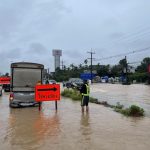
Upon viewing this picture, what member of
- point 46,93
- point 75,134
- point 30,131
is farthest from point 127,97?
point 75,134

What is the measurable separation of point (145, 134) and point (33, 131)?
3789 millimetres

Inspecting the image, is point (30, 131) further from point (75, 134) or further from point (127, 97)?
point (127, 97)

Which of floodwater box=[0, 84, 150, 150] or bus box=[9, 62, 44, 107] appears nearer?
floodwater box=[0, 84, 150, 150]

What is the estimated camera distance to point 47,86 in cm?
2450

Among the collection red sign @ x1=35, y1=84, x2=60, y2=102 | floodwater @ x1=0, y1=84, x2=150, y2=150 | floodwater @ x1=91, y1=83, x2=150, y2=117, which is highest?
red sign @ x1=35, y1=84, x2=60, y2=102

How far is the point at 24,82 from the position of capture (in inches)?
1129

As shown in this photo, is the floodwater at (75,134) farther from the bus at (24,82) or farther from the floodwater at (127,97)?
the bus at (24,82)

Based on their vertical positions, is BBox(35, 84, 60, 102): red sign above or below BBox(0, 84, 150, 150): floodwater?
above

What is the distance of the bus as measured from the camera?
1079 inches

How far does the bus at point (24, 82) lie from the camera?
89.9ft

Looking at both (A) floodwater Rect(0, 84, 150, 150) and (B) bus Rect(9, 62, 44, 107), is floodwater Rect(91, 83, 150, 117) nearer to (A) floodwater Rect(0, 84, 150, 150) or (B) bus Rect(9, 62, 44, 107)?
(A) floodwater Rect(0, 84, 150, 150)

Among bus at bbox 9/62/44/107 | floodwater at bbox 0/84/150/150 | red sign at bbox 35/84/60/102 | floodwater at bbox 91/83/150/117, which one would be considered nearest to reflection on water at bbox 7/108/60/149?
floodwater at bbox 0/84/150/150

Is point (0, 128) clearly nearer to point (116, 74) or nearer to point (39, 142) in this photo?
point (39, 142)

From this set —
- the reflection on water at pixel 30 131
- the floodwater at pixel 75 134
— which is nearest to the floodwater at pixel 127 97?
the floodwater at pixel 75 134
